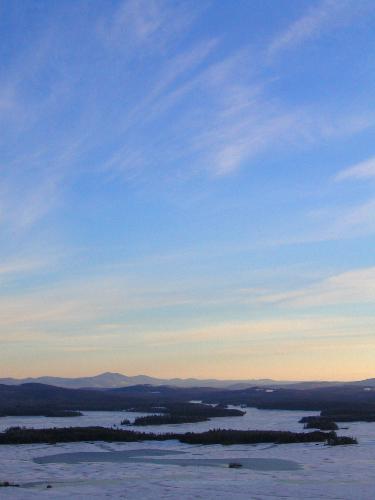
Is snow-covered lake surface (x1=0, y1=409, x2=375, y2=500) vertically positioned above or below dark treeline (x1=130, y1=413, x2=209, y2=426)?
below

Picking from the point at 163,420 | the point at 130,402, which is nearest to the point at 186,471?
the point at 163,420

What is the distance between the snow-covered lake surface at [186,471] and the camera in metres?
18.0

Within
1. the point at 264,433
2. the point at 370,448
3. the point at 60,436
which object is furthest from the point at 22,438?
the point at 370,448

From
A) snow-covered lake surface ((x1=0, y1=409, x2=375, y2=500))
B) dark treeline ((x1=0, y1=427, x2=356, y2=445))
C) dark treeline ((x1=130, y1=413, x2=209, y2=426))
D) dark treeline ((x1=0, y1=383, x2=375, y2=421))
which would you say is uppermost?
dark treeline ((x1=0, y1=383, x2=375, y2=421))

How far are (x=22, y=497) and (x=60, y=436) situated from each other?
17.7 meters

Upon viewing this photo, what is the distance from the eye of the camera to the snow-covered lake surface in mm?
17969

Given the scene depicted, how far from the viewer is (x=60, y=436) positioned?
34.1 m

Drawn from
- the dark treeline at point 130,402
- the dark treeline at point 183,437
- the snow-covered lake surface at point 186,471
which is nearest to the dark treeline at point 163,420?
the dark treeline at point 183,437

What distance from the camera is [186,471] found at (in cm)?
2248

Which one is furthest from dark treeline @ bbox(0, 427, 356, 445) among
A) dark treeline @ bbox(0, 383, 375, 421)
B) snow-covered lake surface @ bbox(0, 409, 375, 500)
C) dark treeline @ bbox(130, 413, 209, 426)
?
dark treeline @ bbox(0, 383, 375, 421)

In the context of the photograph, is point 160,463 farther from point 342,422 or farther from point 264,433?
point 342,422

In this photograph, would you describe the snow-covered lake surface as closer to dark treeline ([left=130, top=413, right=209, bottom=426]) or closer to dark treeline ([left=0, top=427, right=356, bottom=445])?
dark treeline ([left=0, top=427, right=356, bottom=445])

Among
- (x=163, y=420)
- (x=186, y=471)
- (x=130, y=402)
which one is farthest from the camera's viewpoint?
(x=130, y=402)

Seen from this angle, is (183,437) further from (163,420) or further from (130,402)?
(130,402)
